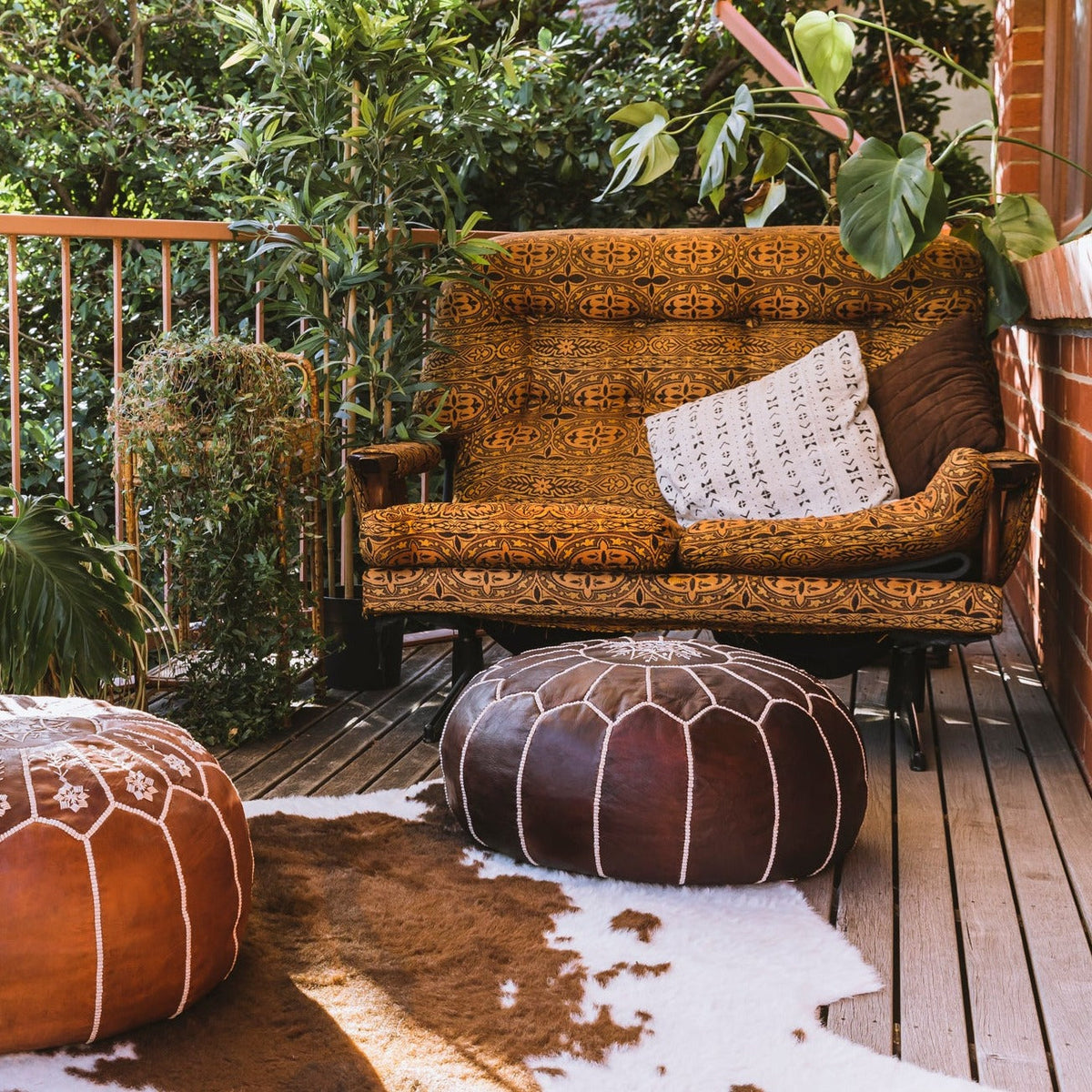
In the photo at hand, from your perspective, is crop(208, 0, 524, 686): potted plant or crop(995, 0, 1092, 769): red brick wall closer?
crop(995, 0, 1092, 769): red brick wall

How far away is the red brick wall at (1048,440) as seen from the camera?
A: 274 centimetres

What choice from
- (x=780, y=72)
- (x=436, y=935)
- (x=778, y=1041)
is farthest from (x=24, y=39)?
(x=778, y=1041)

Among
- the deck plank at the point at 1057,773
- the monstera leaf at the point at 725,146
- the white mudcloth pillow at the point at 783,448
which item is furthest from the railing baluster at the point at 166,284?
the deck plank at the point at 1057,773

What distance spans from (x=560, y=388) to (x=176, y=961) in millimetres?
2178

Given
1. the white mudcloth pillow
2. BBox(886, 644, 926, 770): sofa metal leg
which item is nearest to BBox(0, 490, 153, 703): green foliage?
the white mudcloth pillow

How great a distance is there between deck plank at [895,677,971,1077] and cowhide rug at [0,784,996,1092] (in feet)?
0.21

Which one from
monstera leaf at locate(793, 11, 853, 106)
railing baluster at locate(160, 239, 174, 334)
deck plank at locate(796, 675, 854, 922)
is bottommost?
deck plank at locate(796, 675, 854, 922)

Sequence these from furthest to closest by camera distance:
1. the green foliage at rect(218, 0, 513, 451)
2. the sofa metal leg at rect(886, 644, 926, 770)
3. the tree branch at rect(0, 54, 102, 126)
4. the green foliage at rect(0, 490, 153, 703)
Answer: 1. the tree branch at rect(0, 54, 102, 126)
2. the green foliage at rect(218, 0, 513, 451)
3. the sofa metal leg at rect(886, 644, 926, 770)
4. the green foliage at rect(0, 490, 153, 703)

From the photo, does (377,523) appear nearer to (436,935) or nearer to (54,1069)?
(436,935)

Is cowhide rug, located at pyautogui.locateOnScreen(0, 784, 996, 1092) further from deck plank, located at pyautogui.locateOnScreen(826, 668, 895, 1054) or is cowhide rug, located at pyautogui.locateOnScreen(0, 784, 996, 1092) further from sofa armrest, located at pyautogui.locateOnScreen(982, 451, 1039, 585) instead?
sofa armrest, located at pyautogui.locateOnScreen(982, 451, 1039, 585)

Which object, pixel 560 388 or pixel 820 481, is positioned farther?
pixel 560 388

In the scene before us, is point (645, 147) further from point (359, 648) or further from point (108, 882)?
point (108, 882)

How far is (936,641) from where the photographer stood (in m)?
2.67

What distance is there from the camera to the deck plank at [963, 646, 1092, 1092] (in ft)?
5.16
